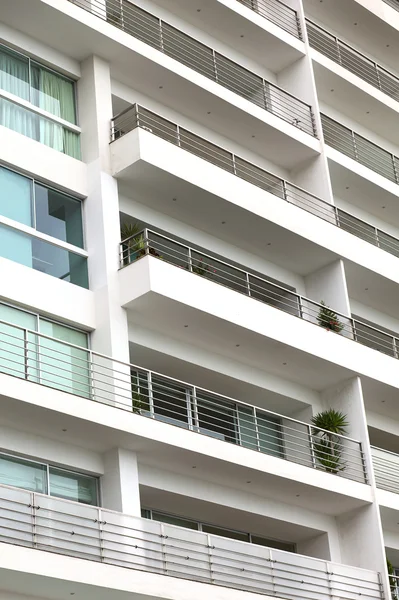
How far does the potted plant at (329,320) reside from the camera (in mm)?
26016

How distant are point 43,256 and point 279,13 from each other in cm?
1438

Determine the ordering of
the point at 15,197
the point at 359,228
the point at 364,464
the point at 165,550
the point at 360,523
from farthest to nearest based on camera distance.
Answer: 1. the point at 359,228
2. the point at 364,464
3. the point at 360,523
4. the point at 15,197
5. the point at 165,550

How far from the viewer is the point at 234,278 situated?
26.5 m

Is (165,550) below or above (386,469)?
below

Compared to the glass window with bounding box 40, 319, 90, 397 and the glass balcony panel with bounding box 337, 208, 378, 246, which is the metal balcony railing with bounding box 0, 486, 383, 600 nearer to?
the glass window with bounding box 40, 319, 90, 397

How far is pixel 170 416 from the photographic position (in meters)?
23.6

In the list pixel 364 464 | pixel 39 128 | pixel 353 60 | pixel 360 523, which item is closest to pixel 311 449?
pixel 364 464

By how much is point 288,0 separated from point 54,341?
1706 centimetres

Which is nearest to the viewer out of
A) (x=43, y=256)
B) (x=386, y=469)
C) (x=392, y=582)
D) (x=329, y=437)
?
(x=43, y=256)

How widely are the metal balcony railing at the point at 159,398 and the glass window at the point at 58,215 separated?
2911 millimetres

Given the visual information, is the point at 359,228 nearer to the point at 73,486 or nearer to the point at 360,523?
the point at 360,523

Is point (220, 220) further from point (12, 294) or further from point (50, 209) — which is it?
point (12, 294)

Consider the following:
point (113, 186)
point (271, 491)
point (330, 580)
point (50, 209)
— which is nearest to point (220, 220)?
point (113, 186)

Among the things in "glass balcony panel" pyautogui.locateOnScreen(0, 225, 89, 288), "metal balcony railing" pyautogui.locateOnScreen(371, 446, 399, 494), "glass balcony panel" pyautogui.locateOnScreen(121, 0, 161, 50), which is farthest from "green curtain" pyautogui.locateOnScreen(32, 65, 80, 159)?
"metal balcony railing" pyautogui.locateOnScreen(371, 446, 399, 494)
